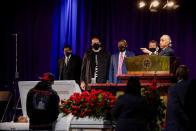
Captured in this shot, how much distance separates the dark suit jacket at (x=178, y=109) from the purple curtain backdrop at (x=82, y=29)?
5347 millimetres

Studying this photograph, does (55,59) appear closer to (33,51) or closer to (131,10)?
(33,51)

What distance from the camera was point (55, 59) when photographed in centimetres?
1277

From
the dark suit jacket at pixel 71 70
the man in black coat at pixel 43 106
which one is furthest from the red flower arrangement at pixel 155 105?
the dark suit jacket at pixel 71 70

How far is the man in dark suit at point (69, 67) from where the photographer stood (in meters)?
11.0

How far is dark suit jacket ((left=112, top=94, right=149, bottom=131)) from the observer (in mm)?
6684

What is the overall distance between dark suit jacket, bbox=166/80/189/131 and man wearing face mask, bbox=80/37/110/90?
3.44 m

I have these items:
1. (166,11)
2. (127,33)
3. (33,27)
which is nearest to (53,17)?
(33,27)

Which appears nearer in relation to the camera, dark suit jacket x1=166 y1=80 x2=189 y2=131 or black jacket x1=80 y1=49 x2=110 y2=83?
dark suit jacket x1=166 y1=80 x2=189 y2=131

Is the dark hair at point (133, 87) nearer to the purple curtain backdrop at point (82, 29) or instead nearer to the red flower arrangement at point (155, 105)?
the red flower arrangement at point (155, 105)

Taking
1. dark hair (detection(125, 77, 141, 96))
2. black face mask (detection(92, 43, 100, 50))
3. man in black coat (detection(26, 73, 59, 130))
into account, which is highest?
black face mask (detection(92, 43, 100, 50))

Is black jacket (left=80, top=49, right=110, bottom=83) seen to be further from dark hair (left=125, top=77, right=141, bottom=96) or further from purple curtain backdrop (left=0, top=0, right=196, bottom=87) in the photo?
dark hair (left=125, top=77, right=141, bottom=96)

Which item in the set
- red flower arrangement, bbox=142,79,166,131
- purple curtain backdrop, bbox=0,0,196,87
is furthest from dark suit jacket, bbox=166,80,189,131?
purple curtain backdrop, bbox=0,0,196,87

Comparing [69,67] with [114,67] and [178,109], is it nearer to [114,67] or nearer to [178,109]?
Answer: [114,67]

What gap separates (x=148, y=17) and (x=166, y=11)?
51cm
